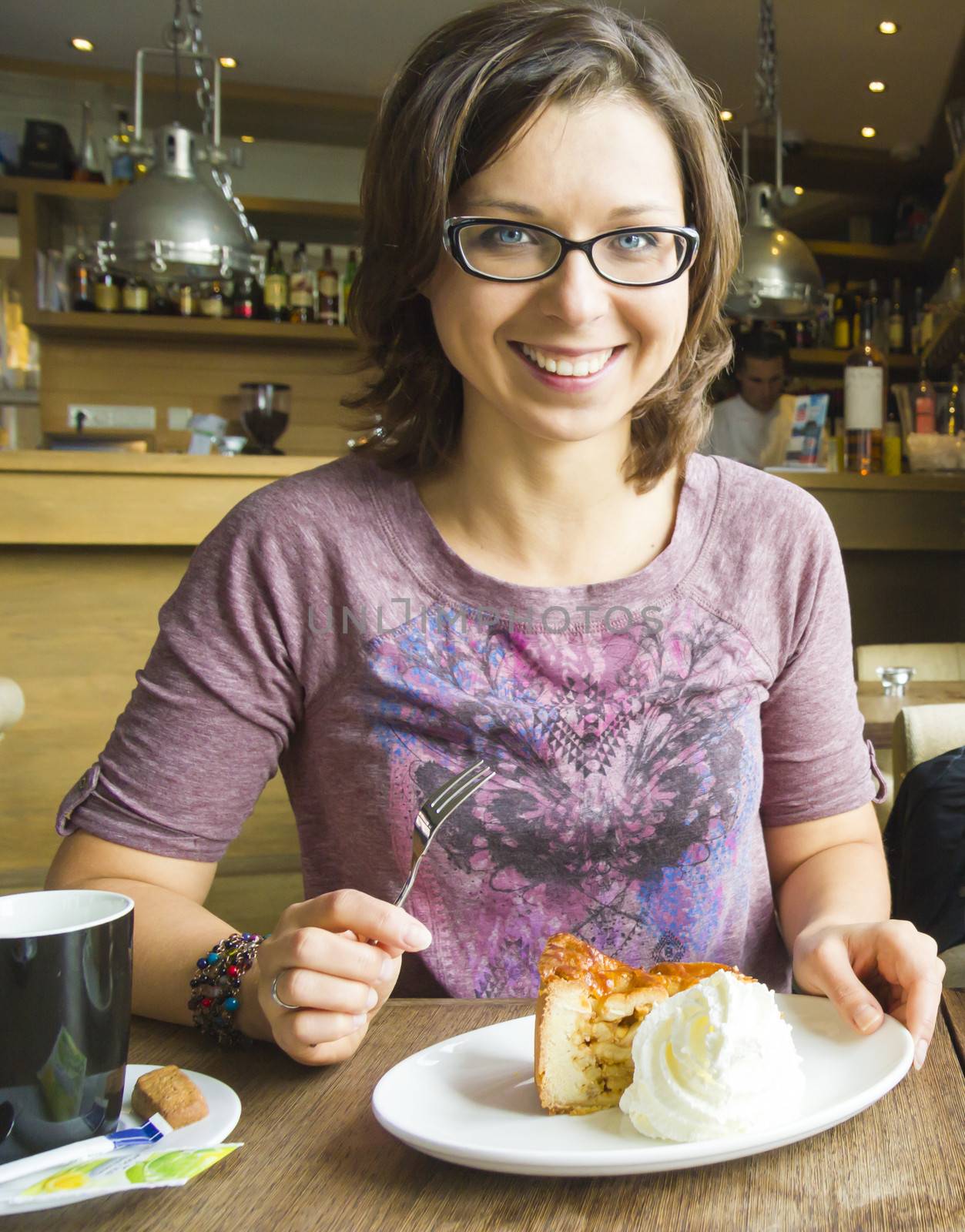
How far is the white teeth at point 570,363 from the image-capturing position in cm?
97

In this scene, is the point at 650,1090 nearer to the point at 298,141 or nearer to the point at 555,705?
the point at 555,705

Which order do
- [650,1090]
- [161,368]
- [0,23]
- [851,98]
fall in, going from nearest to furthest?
[650,1090], [0,23], [851,98], [161,368]

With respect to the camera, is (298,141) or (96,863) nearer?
(96,863)

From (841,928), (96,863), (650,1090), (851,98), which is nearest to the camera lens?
(650,1090)

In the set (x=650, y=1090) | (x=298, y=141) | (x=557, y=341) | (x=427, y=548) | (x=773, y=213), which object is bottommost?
(x=650, y=1090)

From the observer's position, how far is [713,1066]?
56 cm

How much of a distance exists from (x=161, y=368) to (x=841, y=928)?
530cm

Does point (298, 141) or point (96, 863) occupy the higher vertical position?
point (298, 141)

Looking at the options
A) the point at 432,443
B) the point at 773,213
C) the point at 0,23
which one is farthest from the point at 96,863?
the point at 0,23

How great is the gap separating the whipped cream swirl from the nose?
53 centimetres

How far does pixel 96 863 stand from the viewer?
36.1 inches

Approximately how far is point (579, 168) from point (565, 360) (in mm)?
145

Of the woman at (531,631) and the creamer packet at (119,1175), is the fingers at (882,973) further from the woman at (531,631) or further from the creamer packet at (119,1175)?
the creamer packet at (119,1175)

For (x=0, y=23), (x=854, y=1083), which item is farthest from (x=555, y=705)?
(x=0, y=23)
